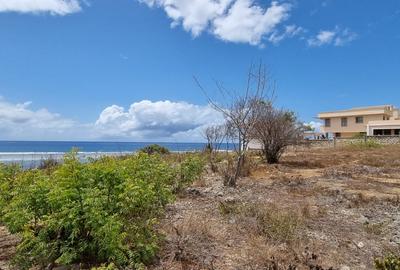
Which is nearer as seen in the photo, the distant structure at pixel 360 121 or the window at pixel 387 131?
the window at pixel 387 131

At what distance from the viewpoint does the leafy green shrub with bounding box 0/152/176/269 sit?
3.90 m

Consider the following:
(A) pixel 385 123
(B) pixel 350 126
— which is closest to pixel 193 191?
(A) pixel 385 123

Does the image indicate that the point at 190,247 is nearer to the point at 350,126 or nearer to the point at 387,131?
the point at 387,131

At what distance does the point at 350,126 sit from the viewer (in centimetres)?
5300

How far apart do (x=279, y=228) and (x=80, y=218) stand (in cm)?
295

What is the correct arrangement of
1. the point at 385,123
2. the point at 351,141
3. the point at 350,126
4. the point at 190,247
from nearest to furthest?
the point at 190,247
the point at 351,141
the point at 385,123
the point at 350,126

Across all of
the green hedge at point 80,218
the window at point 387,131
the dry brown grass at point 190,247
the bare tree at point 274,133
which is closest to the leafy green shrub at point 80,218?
the green hedge at point 80,218

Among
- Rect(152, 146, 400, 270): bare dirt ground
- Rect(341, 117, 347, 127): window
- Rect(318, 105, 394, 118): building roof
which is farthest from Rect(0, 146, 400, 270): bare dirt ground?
Rect(341, 117, 347, 127): window

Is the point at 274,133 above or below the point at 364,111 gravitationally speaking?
below

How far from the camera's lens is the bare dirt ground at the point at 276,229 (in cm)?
459

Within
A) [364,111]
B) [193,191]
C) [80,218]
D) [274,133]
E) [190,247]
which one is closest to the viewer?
[80,218]

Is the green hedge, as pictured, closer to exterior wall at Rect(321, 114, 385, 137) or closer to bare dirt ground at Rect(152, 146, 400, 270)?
bare dirt ground at Rect(152, 146, 400, 270)

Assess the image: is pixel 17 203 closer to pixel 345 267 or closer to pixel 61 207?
pixel 61 207

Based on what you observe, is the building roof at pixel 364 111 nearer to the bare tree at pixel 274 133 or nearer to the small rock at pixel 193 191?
the bare tree at pixel 274 133
